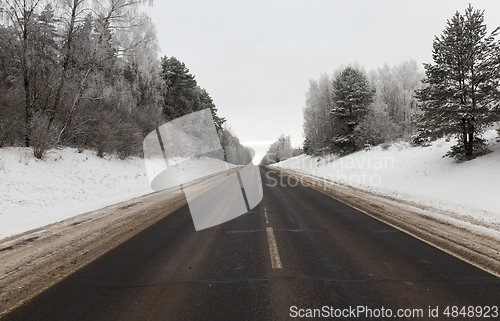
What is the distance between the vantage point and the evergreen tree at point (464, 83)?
11047mm

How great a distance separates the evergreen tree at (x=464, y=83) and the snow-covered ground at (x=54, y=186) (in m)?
15.6

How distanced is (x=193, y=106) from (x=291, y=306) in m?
39.5

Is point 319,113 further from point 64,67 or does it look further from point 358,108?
point 64,67

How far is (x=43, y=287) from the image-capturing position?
3232mm

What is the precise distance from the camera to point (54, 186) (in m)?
10.2

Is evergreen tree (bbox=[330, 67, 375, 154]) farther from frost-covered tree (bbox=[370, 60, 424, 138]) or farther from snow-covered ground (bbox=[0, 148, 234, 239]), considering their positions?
snow-covered ground (bbox=[0, 148, 234, 239])

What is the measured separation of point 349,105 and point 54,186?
97.9 ft

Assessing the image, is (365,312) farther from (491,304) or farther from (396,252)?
(396,252)

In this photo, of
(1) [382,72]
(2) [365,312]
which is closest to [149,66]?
(2) [365,312]

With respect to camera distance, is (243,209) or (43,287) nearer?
(43,287)

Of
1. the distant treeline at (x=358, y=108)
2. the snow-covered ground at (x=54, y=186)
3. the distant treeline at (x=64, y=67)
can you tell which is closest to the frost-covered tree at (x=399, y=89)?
the distant treeline at (x=358, y=108)

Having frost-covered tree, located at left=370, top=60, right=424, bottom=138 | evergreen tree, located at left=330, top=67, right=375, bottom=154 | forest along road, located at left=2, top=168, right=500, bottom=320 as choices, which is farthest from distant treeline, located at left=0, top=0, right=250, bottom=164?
frost-covered tree, located at left=370, top=60, right=424, bottom=138

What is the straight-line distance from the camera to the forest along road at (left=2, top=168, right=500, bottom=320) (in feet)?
9.02

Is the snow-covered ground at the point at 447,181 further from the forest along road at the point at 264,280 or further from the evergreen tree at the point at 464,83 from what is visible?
the forest along road at the point at 264,280
